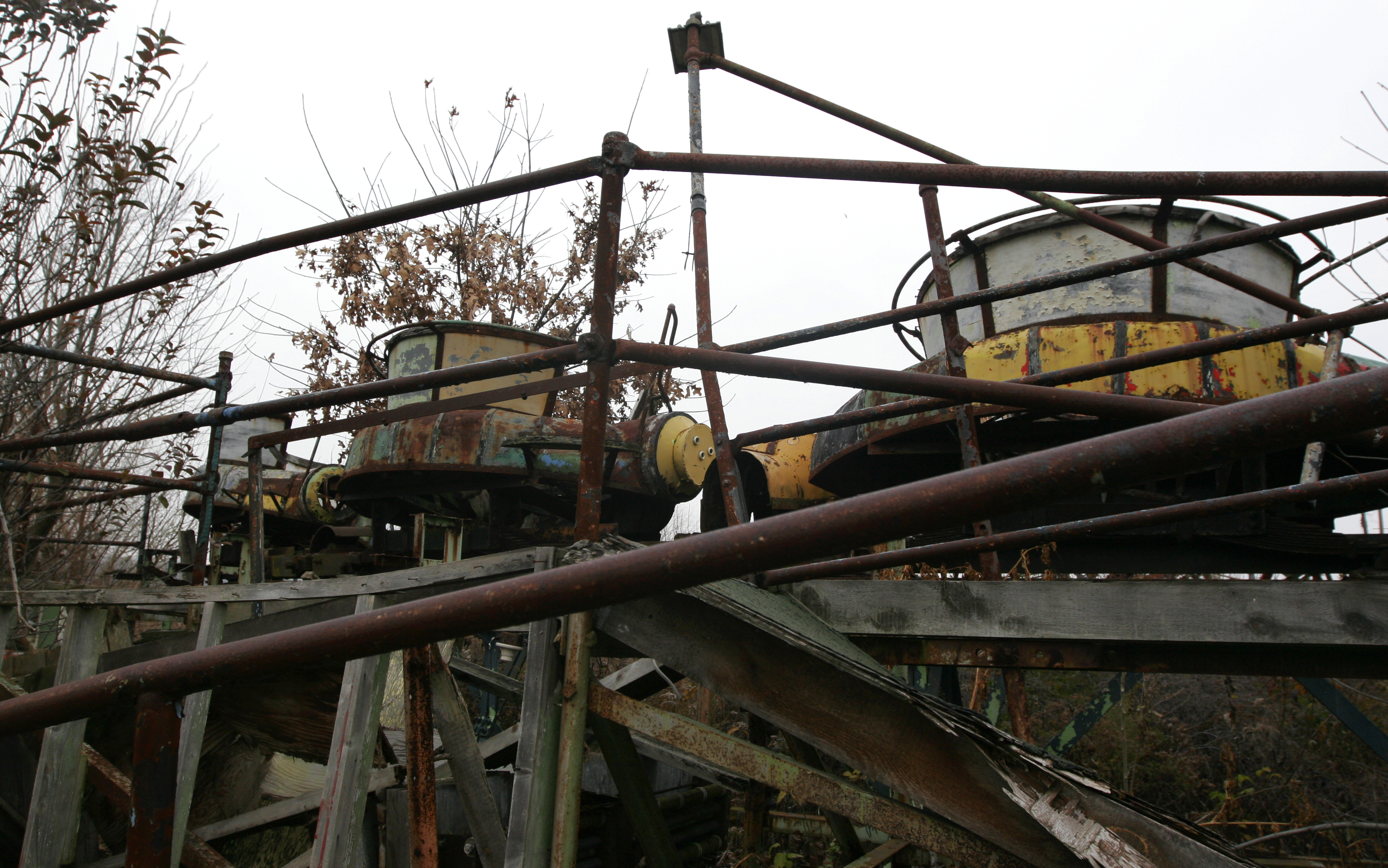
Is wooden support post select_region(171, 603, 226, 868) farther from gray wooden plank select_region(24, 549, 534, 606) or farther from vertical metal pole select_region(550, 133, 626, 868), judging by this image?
vertical metal pole select_region(550, 133, 626, 868)

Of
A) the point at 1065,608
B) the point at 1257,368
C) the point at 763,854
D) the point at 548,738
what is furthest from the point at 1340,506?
the point at 548,738

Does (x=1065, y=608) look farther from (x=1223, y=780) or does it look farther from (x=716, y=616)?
(x=1223, y=780)

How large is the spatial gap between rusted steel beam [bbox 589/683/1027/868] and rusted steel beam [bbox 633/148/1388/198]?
1.23 meters

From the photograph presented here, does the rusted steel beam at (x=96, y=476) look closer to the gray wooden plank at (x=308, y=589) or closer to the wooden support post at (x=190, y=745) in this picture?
the gray wooden plank at (x=308, y=589)

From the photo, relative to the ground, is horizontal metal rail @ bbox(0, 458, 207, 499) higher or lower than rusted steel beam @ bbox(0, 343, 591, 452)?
lower

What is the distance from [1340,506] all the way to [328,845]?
484 cm

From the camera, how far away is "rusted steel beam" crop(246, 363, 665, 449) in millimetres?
2736

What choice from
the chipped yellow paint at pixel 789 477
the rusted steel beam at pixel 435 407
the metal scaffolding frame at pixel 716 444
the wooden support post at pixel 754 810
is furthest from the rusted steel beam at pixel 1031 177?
the chipped yellow paint at pixel 789 477

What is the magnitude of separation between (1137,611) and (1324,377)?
1415 millimetres

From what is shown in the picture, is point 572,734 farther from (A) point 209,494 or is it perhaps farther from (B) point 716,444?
(A) point 209,494

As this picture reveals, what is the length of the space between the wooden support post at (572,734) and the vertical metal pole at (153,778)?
0.96m

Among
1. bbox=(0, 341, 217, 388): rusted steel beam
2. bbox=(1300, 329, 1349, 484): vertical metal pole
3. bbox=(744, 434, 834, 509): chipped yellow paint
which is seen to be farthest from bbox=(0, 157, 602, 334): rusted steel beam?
bbox=(744, 434, 834, 509): chipped yellow paint

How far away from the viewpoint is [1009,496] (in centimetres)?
81

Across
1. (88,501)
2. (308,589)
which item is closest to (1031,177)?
(308,589)
